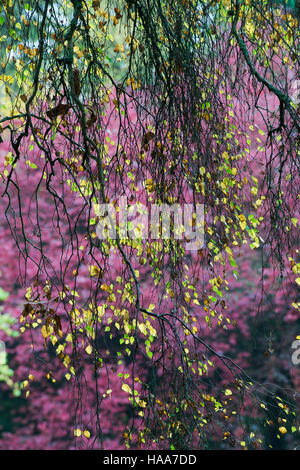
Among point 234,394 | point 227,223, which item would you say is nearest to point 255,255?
point 234,394

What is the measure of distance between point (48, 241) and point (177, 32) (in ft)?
11.6

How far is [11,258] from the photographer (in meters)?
4.92

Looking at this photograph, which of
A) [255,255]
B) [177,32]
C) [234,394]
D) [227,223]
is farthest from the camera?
[255,255]

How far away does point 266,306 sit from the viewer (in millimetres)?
4863

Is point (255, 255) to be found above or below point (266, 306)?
above

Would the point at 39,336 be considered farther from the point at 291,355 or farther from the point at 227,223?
the point at 227,223

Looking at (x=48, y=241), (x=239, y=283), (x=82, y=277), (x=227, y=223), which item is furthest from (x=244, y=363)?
(x=227, y=223)

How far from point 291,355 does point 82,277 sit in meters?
2.03

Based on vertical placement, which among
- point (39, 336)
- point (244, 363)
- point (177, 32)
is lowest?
point (244, 363)
